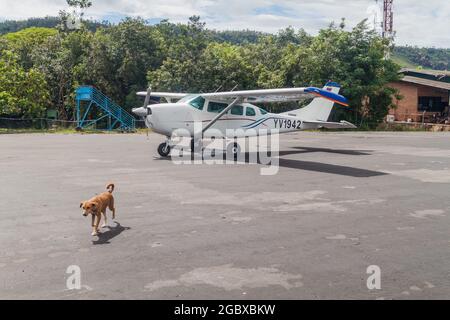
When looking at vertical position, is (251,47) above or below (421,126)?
above

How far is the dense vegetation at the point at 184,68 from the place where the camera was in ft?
117

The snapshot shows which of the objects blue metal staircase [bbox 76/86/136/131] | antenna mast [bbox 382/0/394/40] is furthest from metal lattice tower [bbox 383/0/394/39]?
blue metal staircase [bbox 76/86/136/131]

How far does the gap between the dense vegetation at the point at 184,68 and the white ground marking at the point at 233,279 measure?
29.0 metres

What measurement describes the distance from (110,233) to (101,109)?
33.6 m

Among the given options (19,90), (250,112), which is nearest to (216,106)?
(250,112)

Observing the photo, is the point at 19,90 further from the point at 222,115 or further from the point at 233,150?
the point at 233,150

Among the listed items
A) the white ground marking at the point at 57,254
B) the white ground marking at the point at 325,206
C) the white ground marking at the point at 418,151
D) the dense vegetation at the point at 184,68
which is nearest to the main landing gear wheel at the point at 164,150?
the white ground marking at the point at 325,206

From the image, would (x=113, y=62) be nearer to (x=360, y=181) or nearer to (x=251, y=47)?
(x=251, y=47)

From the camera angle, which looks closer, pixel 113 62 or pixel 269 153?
pixel 269 153

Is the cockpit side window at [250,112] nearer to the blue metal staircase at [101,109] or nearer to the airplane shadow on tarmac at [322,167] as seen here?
the airplane shadow on tarmac at [322,167]

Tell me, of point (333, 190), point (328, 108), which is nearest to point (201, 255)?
point (333, 190)

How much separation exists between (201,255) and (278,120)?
13490mm

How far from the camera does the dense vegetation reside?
117ft

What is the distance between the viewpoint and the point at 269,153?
18.3 meters
